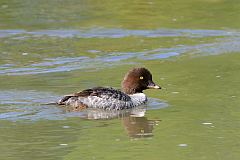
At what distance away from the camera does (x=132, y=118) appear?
14359mm

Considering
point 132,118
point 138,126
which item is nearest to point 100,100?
point 132,118

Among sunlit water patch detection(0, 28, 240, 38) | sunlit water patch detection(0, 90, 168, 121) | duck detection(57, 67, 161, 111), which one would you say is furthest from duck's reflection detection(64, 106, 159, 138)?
sunlit water patch detection(0, 28, 240, 38)

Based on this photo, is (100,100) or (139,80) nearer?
(100,100)

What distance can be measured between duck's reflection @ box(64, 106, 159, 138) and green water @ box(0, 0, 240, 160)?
22 mm

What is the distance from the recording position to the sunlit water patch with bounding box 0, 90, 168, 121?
1418 centimetres

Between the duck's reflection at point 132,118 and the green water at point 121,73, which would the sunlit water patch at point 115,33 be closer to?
the green water at point 121,73

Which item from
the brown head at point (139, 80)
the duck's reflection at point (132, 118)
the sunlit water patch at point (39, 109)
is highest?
the brown head at point (139, 80)

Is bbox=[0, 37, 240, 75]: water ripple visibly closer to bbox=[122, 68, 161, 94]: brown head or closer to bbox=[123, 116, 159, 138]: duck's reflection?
bbox=[122, 68, 161, 94]: brown head

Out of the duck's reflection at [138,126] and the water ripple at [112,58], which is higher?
the water ripple at [112,58]

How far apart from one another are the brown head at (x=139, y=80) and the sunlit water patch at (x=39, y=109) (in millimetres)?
268

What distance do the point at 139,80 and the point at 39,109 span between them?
2.00 m

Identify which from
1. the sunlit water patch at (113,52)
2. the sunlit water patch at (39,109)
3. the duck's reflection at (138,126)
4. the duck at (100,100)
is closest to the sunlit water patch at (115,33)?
the sunlit water patch at (113,52)

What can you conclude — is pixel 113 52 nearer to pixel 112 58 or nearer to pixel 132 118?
pixel 112 58

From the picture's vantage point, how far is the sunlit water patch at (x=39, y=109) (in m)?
14.2
